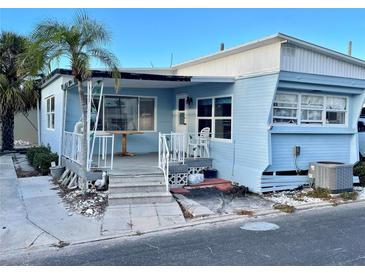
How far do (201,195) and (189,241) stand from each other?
284 centimetres

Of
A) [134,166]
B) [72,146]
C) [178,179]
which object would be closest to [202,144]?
[178,179]

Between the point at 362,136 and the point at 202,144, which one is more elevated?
the point at 362,136

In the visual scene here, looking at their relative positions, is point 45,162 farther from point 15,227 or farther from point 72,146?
point 15,227

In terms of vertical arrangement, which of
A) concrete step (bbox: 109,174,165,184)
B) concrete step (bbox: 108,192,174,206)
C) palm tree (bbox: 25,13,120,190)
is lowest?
concrete step (bbox: 108,192,174,206)

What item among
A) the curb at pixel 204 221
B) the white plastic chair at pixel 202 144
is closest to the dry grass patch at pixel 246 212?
the curb at pixel 204 221

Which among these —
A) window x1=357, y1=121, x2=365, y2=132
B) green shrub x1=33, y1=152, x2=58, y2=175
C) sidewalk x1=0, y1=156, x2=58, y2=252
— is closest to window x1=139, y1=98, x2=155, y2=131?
green shrub x1=33, y1=152, x2=58, y2=175

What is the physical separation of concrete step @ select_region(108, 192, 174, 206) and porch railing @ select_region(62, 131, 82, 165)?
1.95 meters

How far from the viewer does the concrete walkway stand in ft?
17.1

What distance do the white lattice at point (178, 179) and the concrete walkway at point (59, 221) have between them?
1.82 m

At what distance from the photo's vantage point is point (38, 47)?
6.41m

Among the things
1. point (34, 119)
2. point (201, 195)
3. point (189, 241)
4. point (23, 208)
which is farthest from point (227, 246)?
point (34, 119)

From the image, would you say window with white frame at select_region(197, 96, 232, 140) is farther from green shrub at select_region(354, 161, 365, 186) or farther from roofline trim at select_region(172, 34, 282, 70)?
green shrub at select_region(354, 161, 365, 186)

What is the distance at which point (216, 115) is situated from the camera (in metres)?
9.87

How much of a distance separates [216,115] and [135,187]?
3.70 m
